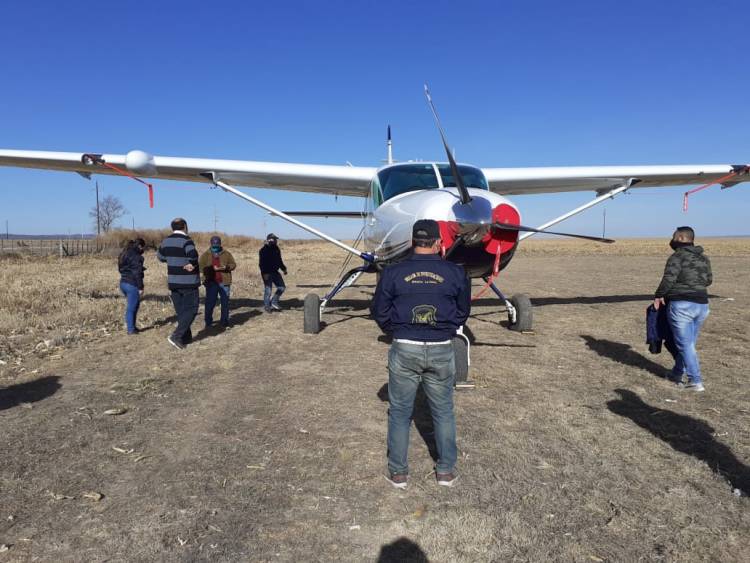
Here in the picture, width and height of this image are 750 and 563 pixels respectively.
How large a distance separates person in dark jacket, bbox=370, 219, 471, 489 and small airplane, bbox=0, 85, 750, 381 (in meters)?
1.74

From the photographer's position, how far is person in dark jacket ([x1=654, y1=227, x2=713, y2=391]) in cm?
499

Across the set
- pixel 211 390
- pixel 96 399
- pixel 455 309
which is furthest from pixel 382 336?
pixel 455 309

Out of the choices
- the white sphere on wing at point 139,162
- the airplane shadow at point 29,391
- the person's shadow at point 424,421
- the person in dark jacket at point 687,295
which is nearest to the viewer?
the person's shadow at point 424,421

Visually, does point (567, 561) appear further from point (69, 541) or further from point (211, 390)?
point (211, 390)

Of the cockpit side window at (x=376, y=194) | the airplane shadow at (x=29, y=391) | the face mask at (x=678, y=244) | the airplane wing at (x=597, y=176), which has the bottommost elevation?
the airplane shadow at (x=29, y=391)

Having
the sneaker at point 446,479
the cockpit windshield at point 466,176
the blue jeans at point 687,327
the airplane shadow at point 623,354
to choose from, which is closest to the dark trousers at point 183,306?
the cockpit windshield at point 466,176

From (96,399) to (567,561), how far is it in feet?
15.6

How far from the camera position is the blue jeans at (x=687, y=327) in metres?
5.04

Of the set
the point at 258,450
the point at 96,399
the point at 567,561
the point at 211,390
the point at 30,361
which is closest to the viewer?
the point at 567,561

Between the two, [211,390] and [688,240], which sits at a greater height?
[688,240]

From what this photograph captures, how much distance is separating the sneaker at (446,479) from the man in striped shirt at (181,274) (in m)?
5.33

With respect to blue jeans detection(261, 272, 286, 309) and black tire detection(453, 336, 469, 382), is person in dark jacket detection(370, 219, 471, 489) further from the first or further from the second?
blue jeans detection(261, 272, 286, 309)

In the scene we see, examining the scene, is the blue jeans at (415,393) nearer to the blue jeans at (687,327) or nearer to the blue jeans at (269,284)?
the blue jeans at (687,327)

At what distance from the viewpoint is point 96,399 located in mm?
4973
